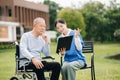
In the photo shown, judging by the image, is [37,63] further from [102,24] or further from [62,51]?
[102,24]

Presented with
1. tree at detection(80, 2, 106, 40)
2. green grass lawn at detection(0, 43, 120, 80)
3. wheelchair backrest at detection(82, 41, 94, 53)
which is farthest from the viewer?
tree at detection(80, 2, 106, 40)

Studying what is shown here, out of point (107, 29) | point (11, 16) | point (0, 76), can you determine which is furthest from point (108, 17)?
point (0, 76)

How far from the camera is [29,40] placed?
7195 millimetres

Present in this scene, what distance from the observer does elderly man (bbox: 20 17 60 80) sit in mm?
6953

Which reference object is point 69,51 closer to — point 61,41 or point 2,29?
point 61,41

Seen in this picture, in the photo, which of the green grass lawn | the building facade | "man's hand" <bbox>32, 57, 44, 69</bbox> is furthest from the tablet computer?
the building facade

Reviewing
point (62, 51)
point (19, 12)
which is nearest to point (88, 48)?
point (62, 51)

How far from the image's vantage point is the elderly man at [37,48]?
274 inches

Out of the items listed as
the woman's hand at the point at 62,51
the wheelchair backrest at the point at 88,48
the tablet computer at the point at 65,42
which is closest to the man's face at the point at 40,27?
the tablet computer at the point at 65,42

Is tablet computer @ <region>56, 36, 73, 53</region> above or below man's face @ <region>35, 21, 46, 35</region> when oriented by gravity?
below

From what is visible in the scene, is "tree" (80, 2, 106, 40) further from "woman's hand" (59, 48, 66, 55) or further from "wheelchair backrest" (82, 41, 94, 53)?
"woman's hand" (59, 48, 66, 55)

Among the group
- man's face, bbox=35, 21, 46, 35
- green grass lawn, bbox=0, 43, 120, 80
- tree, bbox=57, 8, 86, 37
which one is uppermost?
man's face, bbox=35, 21, 46, 35

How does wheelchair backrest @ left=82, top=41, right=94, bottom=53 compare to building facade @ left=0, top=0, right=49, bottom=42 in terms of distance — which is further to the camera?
building facade @ left=0, top=0, right=49, bottom=42

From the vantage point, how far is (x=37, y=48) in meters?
7.26
